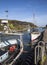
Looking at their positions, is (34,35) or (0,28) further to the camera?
(0,28)

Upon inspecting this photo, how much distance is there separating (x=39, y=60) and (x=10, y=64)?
2687 millimetres

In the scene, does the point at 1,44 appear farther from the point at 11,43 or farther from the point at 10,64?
the point at 10,64

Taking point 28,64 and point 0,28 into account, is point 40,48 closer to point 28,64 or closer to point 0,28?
point 28,64

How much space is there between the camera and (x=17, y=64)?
16094mm

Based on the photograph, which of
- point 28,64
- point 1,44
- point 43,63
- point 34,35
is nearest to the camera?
point 43,63

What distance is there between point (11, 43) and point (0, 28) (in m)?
63.4

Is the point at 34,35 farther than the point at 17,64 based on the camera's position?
Yes

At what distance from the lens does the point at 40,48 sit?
14.2 m

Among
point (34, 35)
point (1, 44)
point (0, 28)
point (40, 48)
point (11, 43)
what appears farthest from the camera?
point (0, 28)

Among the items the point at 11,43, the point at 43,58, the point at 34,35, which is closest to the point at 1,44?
the point at 11,43

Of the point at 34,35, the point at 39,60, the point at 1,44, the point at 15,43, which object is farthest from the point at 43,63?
the point at 34,35

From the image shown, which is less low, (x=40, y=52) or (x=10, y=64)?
(x=40, y=52)

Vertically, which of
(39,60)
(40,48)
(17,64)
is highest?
(40,48)

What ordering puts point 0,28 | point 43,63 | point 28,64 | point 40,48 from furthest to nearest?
point 0,28
point 28,64
point 40,48
point 43,63
